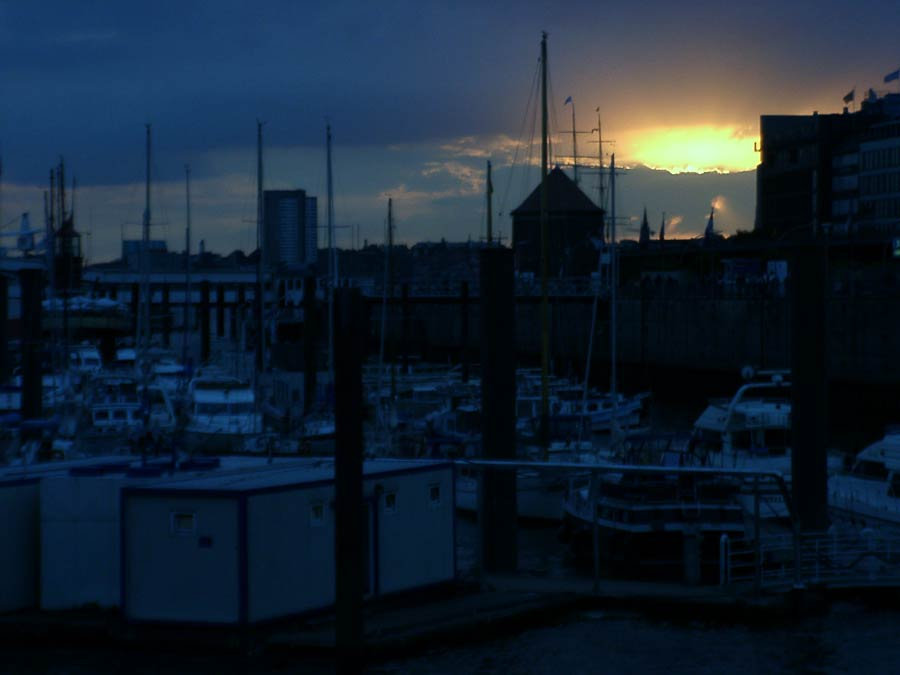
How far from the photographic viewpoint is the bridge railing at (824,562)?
18031mm

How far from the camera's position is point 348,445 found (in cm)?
1395

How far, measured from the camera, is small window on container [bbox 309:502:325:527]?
51.7 feet

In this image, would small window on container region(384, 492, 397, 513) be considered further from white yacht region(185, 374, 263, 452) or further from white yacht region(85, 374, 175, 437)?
white yacht region(185, 374, 263, 452)

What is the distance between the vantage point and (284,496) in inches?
608

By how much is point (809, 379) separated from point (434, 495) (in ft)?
19.3

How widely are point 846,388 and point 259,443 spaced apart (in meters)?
28.9

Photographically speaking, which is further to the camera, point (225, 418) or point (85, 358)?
point (85, 358)

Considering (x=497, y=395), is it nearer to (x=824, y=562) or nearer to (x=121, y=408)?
(x=824, y=562)

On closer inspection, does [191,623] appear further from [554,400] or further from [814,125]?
[814,125]

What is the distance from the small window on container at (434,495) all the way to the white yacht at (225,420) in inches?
849

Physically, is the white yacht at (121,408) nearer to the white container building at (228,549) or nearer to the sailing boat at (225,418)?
the sailing boat at (225,418)

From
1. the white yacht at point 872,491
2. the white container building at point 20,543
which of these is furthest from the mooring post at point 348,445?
the white yacht at point 872,491

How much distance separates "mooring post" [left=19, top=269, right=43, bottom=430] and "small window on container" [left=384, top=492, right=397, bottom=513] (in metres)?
12.9

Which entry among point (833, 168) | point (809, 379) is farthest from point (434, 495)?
point (833, 168)
